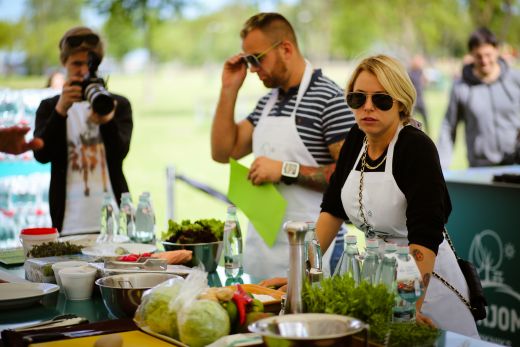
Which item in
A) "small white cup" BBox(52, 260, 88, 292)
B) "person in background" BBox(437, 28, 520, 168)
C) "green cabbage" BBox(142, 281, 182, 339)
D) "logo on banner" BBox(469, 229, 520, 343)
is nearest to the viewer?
"green cabbage" BBox(142, 281, 182, 339)

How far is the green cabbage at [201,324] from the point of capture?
1882 millimetres

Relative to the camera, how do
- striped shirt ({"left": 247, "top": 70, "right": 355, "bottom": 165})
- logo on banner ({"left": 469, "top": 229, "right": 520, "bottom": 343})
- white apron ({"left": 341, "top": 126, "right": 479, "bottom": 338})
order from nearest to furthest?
white apron ({"left": 341, "top": 126, "right": 479, "bottom": 338}), striped shirt ({"left": 247, "top": 70, "right": 355, "bottom": 165}), logo on banner ({"left": 469, "top": 229, "right": 520, "bottom": 343})

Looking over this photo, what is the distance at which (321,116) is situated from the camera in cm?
347

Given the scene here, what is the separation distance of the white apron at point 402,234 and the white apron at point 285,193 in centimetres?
79

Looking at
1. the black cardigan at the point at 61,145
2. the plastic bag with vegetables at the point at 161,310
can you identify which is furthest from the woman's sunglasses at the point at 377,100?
the black cardigan at the point at 61,145

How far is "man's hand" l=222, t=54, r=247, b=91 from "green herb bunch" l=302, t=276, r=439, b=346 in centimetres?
191

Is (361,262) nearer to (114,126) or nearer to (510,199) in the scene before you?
(114,126)

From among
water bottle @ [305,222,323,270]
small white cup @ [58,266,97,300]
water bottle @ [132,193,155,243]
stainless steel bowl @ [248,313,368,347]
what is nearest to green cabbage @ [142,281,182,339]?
stainless steel bowl @ [248,313,368,347]

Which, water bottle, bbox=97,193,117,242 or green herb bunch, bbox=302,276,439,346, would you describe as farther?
water bottle, bbox=97,193,117,242

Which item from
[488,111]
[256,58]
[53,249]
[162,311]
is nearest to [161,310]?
[162,311]

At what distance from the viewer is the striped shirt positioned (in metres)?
3.43

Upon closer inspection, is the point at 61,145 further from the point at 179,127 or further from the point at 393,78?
the point at 179,127

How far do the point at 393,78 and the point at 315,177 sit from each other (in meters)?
0.92

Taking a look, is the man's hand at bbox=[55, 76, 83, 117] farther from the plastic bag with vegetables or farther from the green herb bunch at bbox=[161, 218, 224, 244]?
the plastic bag with vegetables
